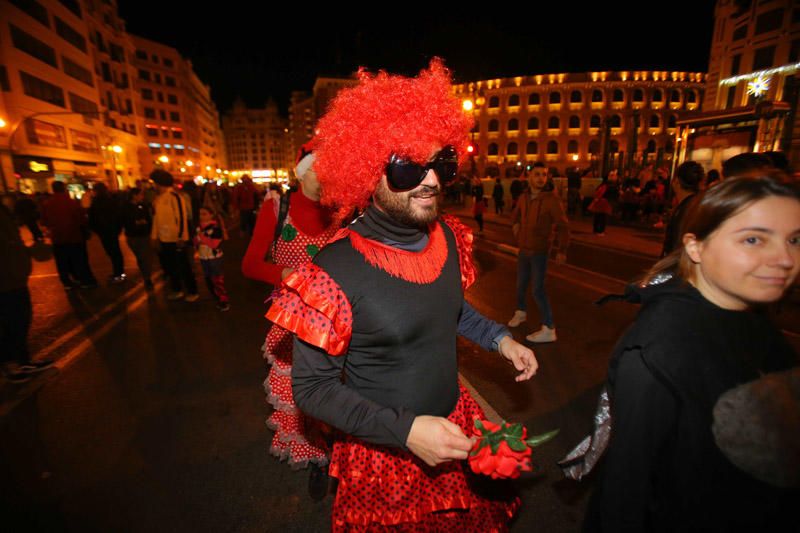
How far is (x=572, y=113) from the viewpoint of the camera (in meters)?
63.8

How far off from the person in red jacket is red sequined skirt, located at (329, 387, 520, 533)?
4.40ft

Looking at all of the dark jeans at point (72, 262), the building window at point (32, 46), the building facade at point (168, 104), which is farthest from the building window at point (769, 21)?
the building facade at point (168, 104)

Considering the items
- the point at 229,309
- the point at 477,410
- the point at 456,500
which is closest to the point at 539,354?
the point at 477,410

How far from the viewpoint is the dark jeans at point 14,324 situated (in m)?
4.18

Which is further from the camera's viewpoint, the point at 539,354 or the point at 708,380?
the point at 539,354

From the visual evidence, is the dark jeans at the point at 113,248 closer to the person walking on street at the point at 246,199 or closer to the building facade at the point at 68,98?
the person walking on street at the point at 246,199

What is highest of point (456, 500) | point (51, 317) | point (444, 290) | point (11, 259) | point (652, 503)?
point (444, 290)

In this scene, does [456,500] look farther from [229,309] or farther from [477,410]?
[229,309]

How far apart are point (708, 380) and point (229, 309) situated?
6.71m

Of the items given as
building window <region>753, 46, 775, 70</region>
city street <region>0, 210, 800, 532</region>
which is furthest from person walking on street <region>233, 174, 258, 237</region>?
building window <region>753, 46, 775, 70</region>

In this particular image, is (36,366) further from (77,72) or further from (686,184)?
(77,72)

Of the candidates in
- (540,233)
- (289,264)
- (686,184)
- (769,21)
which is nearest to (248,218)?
(540,233)

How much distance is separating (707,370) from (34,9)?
46.0 meters

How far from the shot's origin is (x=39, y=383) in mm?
4285
